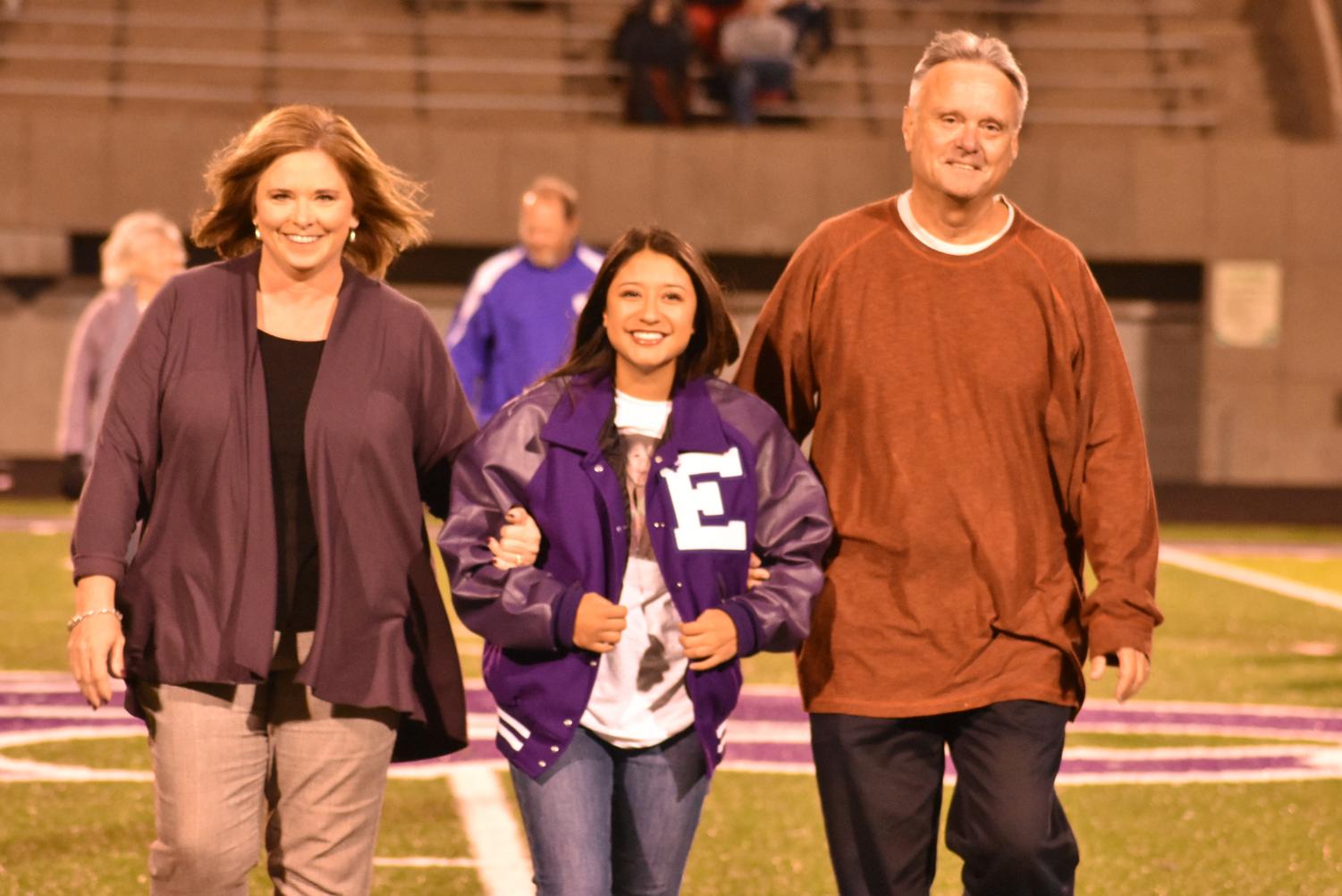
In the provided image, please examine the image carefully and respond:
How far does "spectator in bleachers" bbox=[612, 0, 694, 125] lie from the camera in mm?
23734

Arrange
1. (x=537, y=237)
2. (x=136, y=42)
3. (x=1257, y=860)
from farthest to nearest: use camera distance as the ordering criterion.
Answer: (x=136, y=42)
(x=537, y=237)
(x=1257, y=860)

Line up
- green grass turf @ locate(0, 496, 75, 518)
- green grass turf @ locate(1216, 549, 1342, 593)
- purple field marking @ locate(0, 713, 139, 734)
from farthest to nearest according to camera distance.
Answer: green grass turf @ locate(0, 496, 75, 518), green grass turf @ locate(1216, 549, 1342, 593), purple field marking @ locate(0, 713, 139, 734)

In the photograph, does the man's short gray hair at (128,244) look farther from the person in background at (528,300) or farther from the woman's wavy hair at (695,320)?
the woman's wavy hair at (695,320)

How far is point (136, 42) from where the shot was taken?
2522 centimetres

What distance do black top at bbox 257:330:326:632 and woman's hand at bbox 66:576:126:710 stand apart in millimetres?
304

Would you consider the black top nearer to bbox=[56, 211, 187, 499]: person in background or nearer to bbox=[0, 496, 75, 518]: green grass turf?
bbox=[56, 211, 187, 499]: person in background

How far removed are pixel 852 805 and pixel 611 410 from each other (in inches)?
36.3

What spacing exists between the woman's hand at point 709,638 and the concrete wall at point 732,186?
19875 mm

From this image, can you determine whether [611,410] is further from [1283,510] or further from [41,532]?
[1283,510]

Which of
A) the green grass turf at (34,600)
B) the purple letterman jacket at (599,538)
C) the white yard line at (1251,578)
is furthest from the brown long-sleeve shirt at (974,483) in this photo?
the white yard line at (1251,578)

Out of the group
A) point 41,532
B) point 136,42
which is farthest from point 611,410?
point 136,42

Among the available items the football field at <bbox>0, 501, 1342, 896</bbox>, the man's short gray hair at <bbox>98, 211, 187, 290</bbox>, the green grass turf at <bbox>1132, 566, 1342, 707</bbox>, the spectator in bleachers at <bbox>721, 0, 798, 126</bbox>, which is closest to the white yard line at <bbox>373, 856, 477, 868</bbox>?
the football field at <bbox>0, 501, 1342, 896</bbox>

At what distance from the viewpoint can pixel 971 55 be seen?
4.60 m

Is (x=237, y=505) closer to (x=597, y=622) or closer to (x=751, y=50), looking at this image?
(x=597, y=622)
